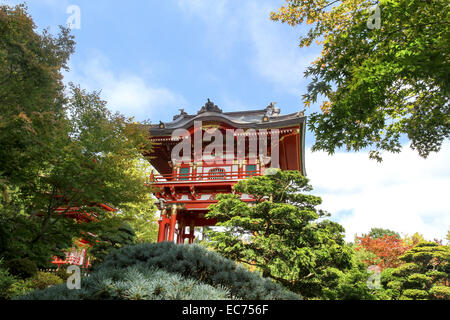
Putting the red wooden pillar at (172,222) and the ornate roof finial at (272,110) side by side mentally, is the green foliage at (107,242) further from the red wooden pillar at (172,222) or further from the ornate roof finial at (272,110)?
the ornate roof finial at (272,110)

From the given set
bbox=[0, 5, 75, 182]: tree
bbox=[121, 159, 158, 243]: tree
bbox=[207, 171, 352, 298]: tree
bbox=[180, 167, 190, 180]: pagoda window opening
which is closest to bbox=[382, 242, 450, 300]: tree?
bbox=[207, 171, 352, 298]: tree

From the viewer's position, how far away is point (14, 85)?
26.3 ft

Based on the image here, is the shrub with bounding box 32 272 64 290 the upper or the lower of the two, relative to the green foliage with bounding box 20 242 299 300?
lower

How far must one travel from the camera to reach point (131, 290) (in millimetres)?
2520

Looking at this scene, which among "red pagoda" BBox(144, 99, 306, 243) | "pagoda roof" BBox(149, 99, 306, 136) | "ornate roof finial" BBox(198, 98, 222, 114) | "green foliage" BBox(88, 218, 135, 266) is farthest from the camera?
"ornate roof finial" BBox(198, 98, 222, 114)

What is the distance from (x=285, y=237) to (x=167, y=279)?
6.62 m

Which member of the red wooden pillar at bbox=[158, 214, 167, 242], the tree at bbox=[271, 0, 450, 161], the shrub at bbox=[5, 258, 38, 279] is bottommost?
the shrub at bbox=[5, 258, 38, 279]

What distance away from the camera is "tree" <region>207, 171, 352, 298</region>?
27.5 feet

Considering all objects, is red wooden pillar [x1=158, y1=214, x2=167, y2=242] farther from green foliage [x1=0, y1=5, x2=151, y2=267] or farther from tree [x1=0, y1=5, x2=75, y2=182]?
tree [x1=0, y1=5, x2=75, y2=182]

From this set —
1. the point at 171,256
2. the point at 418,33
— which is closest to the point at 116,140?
the point at 171,256

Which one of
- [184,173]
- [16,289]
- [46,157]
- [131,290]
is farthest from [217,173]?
[131,290]

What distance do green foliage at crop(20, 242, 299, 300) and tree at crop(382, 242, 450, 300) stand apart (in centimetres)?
1091
